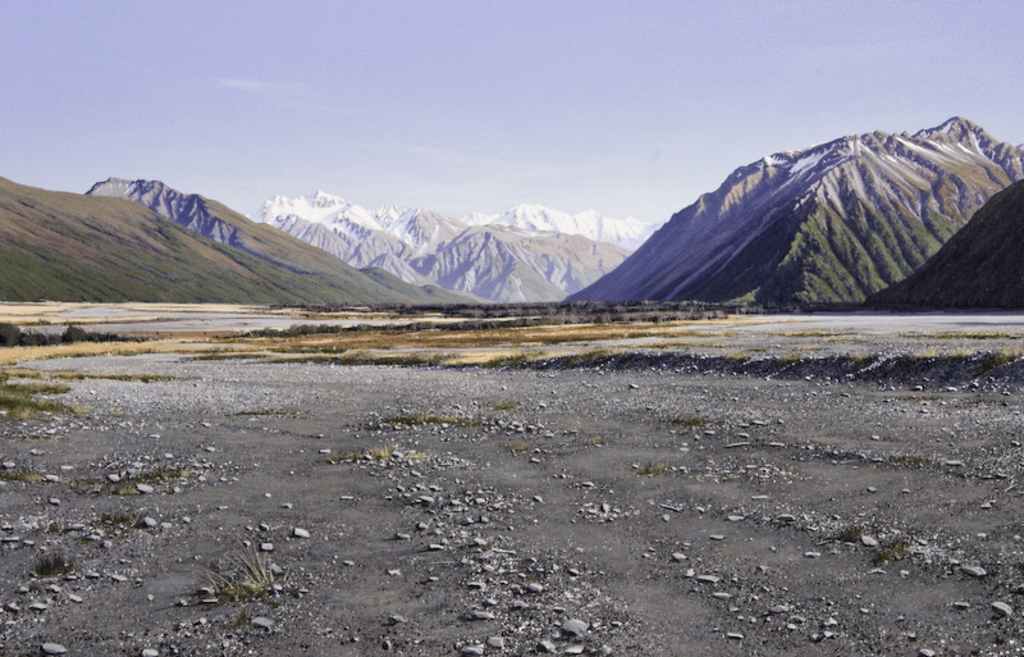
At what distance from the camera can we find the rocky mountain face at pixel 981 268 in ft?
468

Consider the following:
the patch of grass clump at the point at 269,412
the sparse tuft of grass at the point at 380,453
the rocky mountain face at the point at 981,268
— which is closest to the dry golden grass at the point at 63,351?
the patch of grass clump at the point at 269,412

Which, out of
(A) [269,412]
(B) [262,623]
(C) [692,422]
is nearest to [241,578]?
(B) [262,623]

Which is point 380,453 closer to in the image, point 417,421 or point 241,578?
point 417,421

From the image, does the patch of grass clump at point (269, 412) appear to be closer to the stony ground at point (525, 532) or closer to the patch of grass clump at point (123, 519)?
the stony ground at point (525, 532)

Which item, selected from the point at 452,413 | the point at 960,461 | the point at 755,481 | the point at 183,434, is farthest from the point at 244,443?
the point at 960,461

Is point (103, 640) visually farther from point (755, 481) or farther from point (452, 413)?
point (452, 413)

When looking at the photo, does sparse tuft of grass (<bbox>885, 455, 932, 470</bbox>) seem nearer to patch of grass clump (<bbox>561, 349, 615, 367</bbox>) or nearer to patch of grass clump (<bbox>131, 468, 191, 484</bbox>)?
patch of grass clump (<bbox>131, 468, 191, 484</bbox>)

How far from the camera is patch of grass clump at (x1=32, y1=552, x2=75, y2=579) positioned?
1380 centimetres

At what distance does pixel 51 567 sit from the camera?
1396 cm

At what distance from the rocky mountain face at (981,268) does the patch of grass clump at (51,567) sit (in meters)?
158

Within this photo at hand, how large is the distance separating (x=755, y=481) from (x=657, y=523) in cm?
464

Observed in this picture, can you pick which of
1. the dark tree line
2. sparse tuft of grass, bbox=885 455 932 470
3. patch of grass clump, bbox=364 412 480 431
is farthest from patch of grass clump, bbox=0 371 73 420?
the dark tree line

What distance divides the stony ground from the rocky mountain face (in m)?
136

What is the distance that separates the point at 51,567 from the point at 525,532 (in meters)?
9.83
